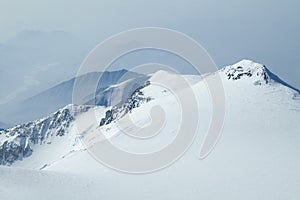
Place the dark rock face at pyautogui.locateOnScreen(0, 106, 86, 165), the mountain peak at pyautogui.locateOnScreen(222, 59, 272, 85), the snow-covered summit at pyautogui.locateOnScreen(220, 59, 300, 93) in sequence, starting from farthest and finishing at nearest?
the dark rock face at pyautogui.locateOnScreen(0, 106, 86, 165) → the mountain peak at pyautogui.locateOnScreen(222, 59, 272, 85) → the snow-covered summit at pyautogui.locateOnScreen(220, 59, 300, 93)

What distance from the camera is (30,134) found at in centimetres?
18900

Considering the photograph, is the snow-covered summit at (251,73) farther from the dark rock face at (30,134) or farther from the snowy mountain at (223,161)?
the dark rock face at (30,134)

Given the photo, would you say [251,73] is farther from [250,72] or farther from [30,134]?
[30,134]

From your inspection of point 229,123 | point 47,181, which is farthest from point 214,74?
point 47,181

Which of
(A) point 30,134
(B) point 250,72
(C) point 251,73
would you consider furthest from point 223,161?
(A) point 30,134

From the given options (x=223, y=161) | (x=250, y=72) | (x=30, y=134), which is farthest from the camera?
(x=30, y=134)

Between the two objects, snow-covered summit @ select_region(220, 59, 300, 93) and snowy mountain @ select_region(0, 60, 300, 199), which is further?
snow-covered summit @ select_region(220, 59, 300, 93)

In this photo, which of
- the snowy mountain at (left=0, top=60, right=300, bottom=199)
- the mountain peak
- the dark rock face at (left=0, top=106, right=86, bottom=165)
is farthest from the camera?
the dark rock face at (left=0, top=106, right=86, bottom=165)

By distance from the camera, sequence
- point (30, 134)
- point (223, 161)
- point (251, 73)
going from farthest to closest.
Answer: point (30, 134) → point (251, 73) → point (223, 161)

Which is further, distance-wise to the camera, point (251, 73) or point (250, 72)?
point (250, 72)

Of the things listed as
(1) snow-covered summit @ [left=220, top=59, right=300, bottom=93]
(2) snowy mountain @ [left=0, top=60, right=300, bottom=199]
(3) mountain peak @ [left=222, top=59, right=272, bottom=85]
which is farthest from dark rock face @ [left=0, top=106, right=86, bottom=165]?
(1) snow-covered summit @ [left=220, top=59, right=300, bottom=93]

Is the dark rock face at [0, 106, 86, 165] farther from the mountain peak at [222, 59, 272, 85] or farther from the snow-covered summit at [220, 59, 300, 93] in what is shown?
the snow-covered summit at [220, 59, 300, 93]

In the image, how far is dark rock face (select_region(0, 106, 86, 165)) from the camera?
591ft

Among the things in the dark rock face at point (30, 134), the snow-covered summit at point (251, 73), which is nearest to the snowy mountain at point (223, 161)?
the snow-covered summit at point (251, 73)
